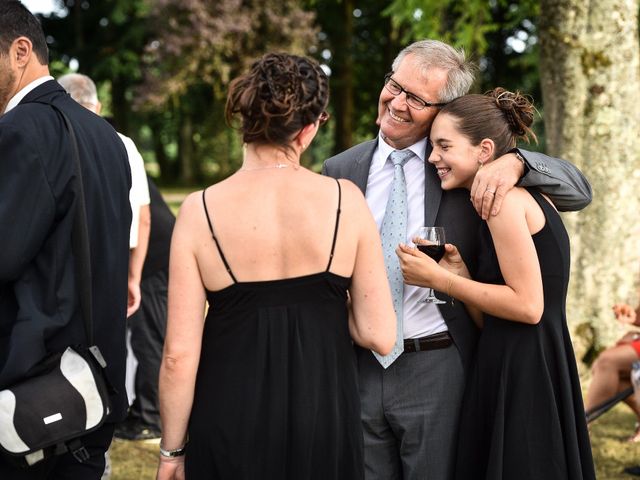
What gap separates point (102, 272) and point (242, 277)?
601 millimetres

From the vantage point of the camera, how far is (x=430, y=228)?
2.94 m

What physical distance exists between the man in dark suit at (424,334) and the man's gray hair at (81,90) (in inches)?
98.4

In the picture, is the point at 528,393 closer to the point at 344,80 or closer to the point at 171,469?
the point at 171,469

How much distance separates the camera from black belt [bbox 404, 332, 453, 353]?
3.10 metres

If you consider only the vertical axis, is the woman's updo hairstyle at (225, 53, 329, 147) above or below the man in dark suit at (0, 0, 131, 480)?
above

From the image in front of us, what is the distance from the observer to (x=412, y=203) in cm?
317

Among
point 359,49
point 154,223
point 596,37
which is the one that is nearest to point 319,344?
point 154,223

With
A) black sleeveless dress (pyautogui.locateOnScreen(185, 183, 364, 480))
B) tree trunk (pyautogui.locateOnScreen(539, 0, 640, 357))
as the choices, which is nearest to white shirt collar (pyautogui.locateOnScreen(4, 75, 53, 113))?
black sleeveless dress (pyautogui.locateOnScreen(185, 183, 364, 480))

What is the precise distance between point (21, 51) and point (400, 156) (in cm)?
142

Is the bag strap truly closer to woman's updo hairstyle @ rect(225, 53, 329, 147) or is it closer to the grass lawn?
woman's updo hairstyle @ rect(225, 53, 329, 147)

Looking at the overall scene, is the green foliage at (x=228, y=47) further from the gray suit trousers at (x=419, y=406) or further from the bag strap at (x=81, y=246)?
the bag strap at (x=81, y=246)

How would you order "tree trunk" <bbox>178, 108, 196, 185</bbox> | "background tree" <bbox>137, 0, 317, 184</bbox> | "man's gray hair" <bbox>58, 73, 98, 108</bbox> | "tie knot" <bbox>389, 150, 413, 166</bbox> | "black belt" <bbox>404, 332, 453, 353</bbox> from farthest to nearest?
"tree trunk" <bbox>178, 108, 196, 185</bbox> → "background tree" <bbox>137, 0, 317, 184</bbox> → "man's gray hair" <bbox>58, 73, 98, 108</bbox> → "tie knot" <bbox>389, 150, 413, 166</bbox> → "black belt" <bbox>404, 332, 453, 353</bbox>

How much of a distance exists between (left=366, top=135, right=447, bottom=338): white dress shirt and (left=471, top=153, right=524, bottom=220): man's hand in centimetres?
28

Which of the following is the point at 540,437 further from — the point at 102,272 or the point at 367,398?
the point at 102,272
